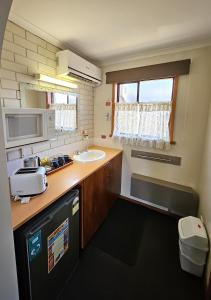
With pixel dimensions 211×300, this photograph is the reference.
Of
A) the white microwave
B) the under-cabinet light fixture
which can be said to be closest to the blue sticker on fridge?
the white microwave

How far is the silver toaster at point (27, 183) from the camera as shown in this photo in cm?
116

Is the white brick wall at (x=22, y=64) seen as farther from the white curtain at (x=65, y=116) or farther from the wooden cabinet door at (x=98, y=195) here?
the wooden cabinet door at (x=98, y=195)

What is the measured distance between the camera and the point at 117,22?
145cm

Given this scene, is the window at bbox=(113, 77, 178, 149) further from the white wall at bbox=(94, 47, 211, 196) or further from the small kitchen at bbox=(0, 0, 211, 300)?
the white wall at bbox=(94, 47, 211, 196)

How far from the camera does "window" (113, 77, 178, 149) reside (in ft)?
6.96

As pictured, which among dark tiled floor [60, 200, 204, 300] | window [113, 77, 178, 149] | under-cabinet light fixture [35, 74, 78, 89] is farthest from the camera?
window [113, 77, 178, 149]

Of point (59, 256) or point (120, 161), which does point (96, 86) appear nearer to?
point (120, 161)

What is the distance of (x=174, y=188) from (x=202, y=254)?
2.74ft

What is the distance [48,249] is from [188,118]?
2.13 m

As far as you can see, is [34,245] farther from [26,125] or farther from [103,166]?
[103,166]

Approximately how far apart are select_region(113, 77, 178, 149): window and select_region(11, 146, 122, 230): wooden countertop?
59 centimetres

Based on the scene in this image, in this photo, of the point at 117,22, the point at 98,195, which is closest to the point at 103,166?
the point at 98,195

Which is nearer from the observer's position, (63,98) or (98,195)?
(98,195)

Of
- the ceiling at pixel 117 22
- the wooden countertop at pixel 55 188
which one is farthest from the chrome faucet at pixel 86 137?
the ceiling at pixel 117 22
